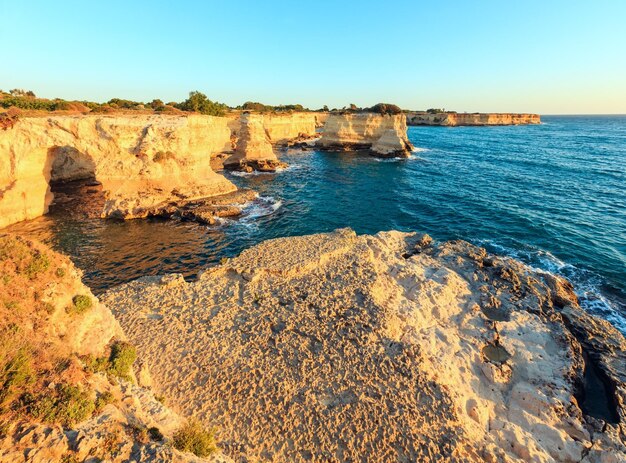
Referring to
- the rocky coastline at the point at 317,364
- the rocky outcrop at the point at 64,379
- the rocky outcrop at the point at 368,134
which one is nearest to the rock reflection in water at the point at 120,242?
the rocky coastline at the point at 317,364

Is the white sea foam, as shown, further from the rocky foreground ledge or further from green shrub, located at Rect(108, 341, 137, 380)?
green shrub, located at Rect(108, 341, 137, 380)

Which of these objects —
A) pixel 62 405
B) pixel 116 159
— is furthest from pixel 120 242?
pixel 62 405

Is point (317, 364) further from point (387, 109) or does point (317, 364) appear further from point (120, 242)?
point (387, 109)

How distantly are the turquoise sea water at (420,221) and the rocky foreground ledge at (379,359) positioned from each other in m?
4.48

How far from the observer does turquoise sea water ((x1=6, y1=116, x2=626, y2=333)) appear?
68.0ft

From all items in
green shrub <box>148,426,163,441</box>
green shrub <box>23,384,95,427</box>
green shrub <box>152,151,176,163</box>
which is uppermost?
green shrub <box>152,151,176,163</box>

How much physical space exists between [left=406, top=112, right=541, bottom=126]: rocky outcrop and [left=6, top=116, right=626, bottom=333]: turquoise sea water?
114468 mm

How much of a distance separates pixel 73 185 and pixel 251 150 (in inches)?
964

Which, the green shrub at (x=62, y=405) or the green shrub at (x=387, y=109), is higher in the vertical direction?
the green shrub at (x=387, y=109)

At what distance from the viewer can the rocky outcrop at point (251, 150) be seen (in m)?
49.6

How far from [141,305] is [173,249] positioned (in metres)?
8.79

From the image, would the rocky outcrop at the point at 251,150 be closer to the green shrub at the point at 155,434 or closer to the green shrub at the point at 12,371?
the green shrub at the point at 12,371

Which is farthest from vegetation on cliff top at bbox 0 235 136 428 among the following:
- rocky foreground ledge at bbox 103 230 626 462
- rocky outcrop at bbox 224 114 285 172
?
rocky outcrop at bbox 224 114 285 172

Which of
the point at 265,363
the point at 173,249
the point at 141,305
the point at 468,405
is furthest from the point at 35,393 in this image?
the point at 173,249
